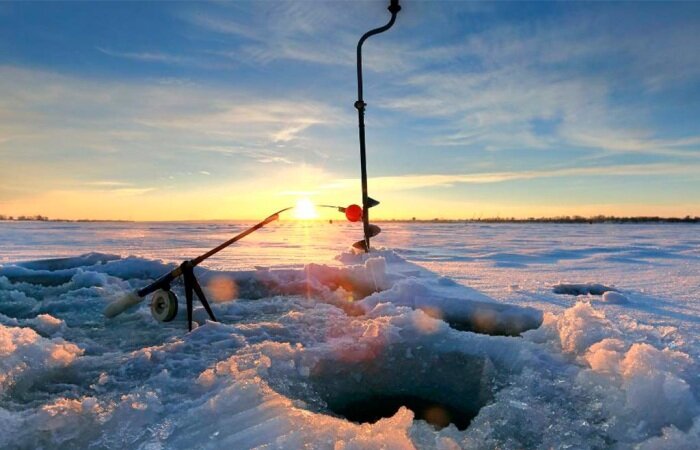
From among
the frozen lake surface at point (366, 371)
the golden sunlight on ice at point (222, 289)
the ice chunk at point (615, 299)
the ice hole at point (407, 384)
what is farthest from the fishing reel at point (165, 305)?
the ice chunk at point (615, 299)

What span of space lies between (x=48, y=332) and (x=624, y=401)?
19.6 feet

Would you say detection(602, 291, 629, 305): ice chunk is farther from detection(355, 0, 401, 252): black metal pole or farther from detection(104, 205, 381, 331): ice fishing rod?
detection(355, 0, 401, 252): black metal pole

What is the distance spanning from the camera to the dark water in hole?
11.2 feet

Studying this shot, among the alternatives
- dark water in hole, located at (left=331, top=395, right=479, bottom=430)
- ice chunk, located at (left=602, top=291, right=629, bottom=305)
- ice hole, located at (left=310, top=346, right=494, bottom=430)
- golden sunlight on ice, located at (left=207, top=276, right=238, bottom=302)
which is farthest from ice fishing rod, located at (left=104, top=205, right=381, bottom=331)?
ice chunk, located at (left=602, top=291, right=629, bottom=305)

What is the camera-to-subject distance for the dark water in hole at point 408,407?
11.2 feet

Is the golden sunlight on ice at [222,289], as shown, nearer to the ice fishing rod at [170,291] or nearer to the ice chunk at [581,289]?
the ice fishing rod at [170,291]

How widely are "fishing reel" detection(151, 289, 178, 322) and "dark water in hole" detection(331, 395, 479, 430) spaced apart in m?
2.19

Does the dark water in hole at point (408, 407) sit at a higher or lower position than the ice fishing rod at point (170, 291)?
lower

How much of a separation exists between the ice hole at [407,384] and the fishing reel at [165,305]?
1.79 m

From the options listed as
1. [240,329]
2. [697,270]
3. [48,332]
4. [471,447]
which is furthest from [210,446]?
[697,270]

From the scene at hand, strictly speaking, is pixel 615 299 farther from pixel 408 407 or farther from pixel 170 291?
pixel 170 291

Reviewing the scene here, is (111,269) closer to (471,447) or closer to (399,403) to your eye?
(399,403)

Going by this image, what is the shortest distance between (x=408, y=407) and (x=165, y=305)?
2835 mm

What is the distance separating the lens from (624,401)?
2.93 m
